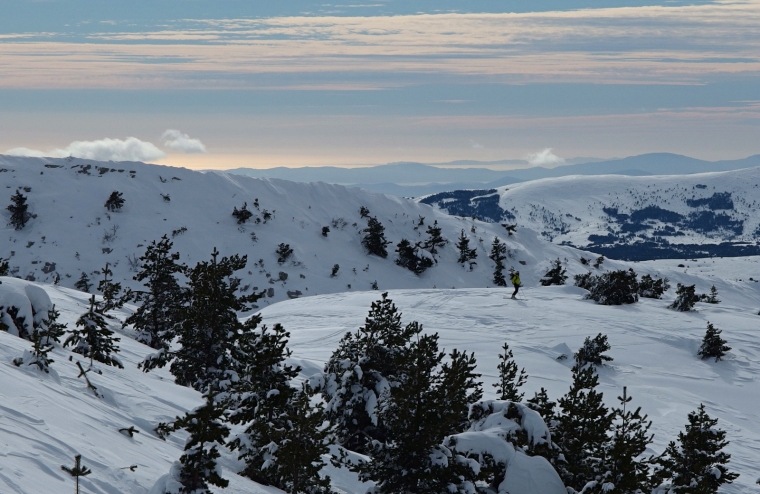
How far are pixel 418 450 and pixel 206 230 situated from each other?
158ft

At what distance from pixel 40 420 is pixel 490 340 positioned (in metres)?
21.4

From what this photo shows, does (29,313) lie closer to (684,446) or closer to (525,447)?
(525,447)

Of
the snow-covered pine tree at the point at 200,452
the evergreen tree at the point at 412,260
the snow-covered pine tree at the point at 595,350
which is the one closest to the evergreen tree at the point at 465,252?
the evergreen tree at the point at 412,260

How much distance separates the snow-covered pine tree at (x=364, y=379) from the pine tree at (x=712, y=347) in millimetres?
19091

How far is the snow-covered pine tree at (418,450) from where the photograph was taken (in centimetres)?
1050

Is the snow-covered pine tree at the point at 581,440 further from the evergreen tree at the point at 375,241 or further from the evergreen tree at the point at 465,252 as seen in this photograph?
the evergreen tree at the point at 465,252

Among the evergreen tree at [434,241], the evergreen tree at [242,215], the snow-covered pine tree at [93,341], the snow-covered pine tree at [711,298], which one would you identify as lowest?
the snow-covered pine tree at [711,298]

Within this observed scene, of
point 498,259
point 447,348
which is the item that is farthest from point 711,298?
point 447,348

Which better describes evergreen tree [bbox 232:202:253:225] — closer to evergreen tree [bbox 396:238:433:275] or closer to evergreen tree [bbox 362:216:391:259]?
evergreen tree [bbox 362:216:391:259]

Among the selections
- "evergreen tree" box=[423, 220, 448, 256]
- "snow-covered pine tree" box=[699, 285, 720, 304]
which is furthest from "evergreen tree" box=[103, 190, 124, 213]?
"snow-covered pine tree" box=[699, 285, 720, 304]

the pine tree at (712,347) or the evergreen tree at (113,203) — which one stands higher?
the evergreen tree at (113,203)

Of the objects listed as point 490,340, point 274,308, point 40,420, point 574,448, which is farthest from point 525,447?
point 274,308

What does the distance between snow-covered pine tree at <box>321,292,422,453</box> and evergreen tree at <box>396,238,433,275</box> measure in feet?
139

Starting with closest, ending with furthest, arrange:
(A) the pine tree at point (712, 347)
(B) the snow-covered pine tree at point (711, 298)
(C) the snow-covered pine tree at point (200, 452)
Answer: (C) the snow-covered pine tree at point (200, 452) < (A) the pine tree at point (712, 347) < (B) the snow-covered pine tree at point (711, 298)
